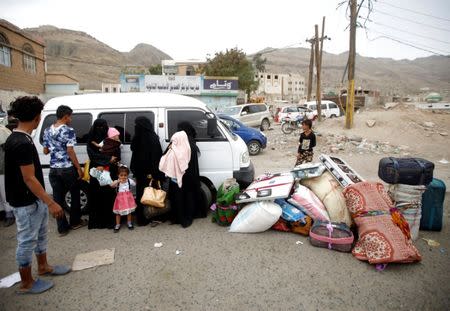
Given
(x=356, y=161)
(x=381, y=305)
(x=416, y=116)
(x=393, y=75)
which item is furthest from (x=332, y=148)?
(x=393, y=75)

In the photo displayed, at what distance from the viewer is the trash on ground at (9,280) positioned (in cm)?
313

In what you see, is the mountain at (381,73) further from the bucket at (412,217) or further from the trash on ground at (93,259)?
the trash on ground at (93,259)

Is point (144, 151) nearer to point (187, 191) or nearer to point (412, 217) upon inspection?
point (187, 191)

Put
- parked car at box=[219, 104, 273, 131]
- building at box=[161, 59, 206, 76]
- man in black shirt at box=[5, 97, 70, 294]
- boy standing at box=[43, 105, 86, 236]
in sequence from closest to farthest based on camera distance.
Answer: man in black shirt at box=[5, 97, 70, 294] < boy standing at box=[43, 105, 86, 236] < parked car at box=[219, 104, 273, 131] < building at box=[161, 59, 206, 76]

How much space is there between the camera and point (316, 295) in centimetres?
294

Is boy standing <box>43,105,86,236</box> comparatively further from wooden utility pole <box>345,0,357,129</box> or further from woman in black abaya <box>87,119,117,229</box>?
wooden utility pole <box>345,0,357,129</box>

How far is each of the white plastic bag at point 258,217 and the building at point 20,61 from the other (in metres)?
29.8

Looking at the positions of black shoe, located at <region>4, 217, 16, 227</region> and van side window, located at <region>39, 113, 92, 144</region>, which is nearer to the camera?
black shoe, located at <region>4, 217, 16, 227</region>

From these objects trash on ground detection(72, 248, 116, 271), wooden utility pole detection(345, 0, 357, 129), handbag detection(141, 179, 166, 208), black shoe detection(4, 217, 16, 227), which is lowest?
trash on ground detection(72, 248, 116, 271)

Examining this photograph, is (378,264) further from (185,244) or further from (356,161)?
(356,161)

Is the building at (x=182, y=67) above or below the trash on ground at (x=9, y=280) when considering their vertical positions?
above

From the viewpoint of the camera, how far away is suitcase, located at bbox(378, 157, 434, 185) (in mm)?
3869

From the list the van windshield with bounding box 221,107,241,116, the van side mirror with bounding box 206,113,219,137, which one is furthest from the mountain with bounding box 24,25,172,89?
the van side mirror with bounding box 206,113,219,137

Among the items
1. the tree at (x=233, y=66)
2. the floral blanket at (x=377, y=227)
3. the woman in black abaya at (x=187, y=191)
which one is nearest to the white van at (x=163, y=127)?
the woman in black abaya at (x=187, y=191)
